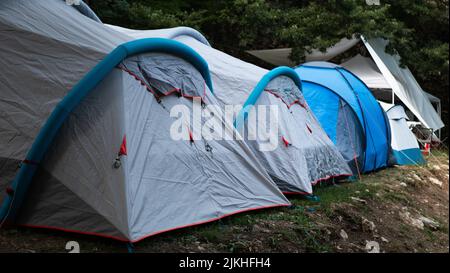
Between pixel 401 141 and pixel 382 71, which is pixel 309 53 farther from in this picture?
pixel 401 141

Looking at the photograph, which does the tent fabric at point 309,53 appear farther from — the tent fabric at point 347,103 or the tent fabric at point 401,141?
the tent fabric at point 347,103

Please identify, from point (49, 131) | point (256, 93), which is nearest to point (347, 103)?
point (256, 93)

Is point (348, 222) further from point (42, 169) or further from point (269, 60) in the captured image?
point (269, 60)

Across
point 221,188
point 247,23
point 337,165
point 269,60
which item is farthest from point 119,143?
point 269,60

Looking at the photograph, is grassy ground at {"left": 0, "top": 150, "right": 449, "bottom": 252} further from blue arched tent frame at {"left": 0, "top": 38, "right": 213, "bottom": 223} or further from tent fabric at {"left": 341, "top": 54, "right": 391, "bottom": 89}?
tent fabric at {"left": 341, "top": 54, "right": 391, "bottom": 89}

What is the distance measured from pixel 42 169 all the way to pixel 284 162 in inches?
116

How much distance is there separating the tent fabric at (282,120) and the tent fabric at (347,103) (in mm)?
1555

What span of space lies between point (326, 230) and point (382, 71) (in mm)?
10079

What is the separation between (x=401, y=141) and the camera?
37.3 feet

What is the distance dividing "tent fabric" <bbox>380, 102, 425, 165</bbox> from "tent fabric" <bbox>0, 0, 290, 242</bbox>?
6.90 metres

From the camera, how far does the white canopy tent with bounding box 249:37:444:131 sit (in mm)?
14523

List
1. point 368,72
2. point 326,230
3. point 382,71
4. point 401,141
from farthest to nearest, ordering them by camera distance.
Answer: point 368,72 < point 382,71 < point 401,141 < point 326,230

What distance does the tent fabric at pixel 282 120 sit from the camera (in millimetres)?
6469
